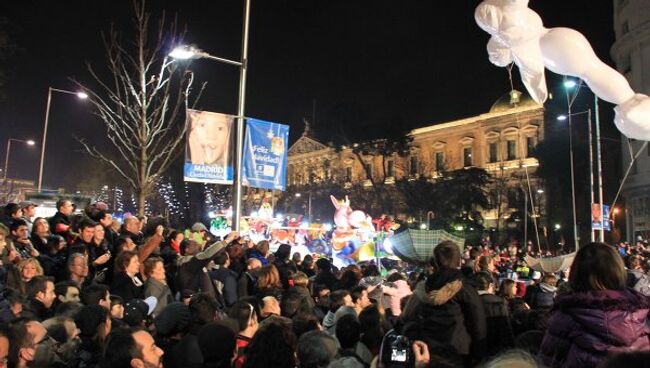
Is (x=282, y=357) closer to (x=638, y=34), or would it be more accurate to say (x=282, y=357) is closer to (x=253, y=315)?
(x=253, y=315)

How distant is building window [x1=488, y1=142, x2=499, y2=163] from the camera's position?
218 ft

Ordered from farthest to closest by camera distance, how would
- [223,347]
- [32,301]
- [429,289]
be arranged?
[32,301]
[429,289]
[223,347]

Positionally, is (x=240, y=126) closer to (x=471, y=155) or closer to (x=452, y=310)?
(x=452, y=310)

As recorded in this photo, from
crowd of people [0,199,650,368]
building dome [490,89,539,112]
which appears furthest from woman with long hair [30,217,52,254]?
building dome [490,89,539,112]

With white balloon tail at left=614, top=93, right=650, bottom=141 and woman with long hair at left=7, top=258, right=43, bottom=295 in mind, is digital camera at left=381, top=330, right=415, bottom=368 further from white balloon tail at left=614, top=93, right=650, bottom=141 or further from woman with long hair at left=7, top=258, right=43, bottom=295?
white balloon tail at left=614, top=93, right=650, bottom=141

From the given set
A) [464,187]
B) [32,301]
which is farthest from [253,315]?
[464,187]

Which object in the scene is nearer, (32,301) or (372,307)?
(372,307)

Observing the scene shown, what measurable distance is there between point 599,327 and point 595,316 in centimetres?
6

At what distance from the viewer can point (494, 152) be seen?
66.9 m

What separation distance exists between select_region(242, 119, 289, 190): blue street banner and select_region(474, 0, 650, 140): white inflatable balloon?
5383 mm

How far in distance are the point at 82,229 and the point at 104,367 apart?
17.2ft

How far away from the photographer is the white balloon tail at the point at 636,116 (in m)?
6.96

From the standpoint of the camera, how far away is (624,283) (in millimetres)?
3291

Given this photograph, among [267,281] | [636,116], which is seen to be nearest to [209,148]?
[267,281]
